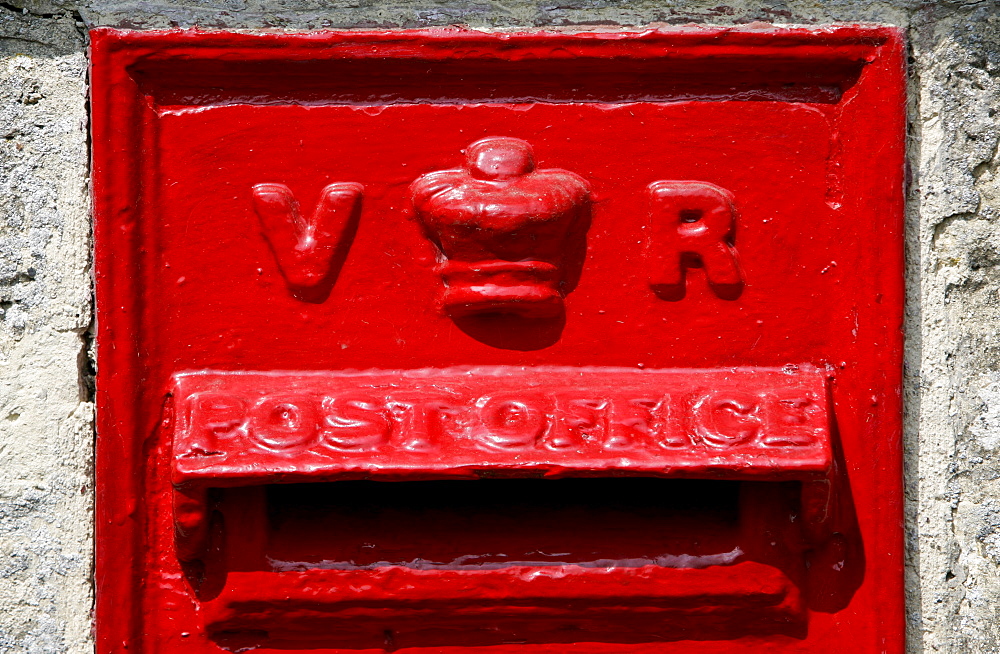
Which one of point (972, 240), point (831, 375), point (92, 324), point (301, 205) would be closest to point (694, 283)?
point (831, 375)

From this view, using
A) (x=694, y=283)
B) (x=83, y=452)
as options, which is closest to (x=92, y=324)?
(x=83, y=452)

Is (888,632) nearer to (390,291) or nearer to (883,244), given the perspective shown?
(883,244)

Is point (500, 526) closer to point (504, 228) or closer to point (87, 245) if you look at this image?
point (504, 228)

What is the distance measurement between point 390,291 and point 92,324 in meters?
0.29

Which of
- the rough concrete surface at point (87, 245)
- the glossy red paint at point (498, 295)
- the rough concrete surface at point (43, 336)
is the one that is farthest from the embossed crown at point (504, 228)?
the rough concrete surface at point (43, 336)

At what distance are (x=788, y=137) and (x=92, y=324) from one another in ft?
2.26

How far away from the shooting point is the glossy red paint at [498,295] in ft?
2.58

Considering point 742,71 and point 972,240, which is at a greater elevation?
point 742,71

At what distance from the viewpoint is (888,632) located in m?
0.81

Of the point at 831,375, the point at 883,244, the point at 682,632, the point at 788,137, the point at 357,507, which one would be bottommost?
the point at 682,632

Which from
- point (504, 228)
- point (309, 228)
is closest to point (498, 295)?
point (504, 228)

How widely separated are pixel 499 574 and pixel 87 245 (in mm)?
500

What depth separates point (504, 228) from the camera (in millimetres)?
763

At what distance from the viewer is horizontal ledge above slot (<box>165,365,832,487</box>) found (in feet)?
2.37
